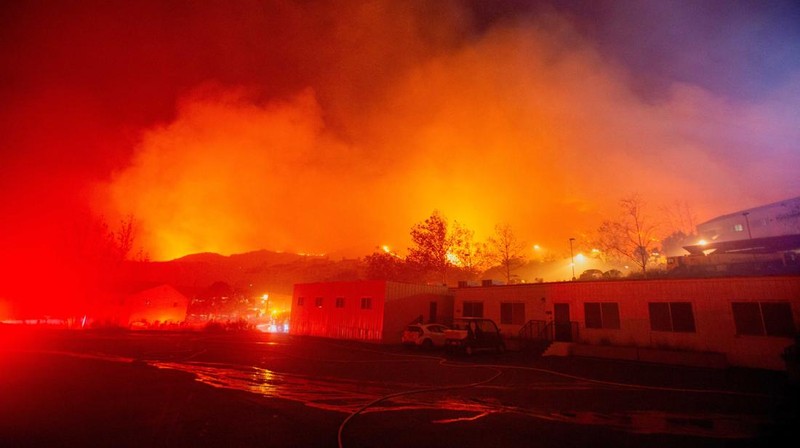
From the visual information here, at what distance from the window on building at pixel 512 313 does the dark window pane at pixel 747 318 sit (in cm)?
1075

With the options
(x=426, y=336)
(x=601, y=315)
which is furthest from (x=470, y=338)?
(x=601, y=315)

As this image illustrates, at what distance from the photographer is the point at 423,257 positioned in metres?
54.2

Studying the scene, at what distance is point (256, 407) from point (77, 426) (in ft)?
9.88

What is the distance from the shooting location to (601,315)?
67.3 ft

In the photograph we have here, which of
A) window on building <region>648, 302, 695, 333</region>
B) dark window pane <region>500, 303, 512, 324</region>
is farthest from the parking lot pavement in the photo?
dark window pane <region>500, 303, 512, 324</region>

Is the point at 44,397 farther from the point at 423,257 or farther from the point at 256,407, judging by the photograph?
the point at 423,257

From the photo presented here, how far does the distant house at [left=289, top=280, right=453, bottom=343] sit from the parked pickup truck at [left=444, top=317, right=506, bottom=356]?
24.3 ft

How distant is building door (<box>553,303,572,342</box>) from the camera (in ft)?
71.8

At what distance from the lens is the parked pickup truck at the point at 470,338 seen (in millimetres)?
18812

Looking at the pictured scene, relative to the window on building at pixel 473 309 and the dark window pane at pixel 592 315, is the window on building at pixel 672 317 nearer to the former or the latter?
the dark window pane at pixel 592 315

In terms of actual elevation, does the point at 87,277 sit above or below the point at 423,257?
below

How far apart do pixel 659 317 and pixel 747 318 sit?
10.9 feet

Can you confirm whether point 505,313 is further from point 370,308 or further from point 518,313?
point 370,308

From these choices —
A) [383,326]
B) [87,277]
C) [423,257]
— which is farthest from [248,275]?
[383,326]
